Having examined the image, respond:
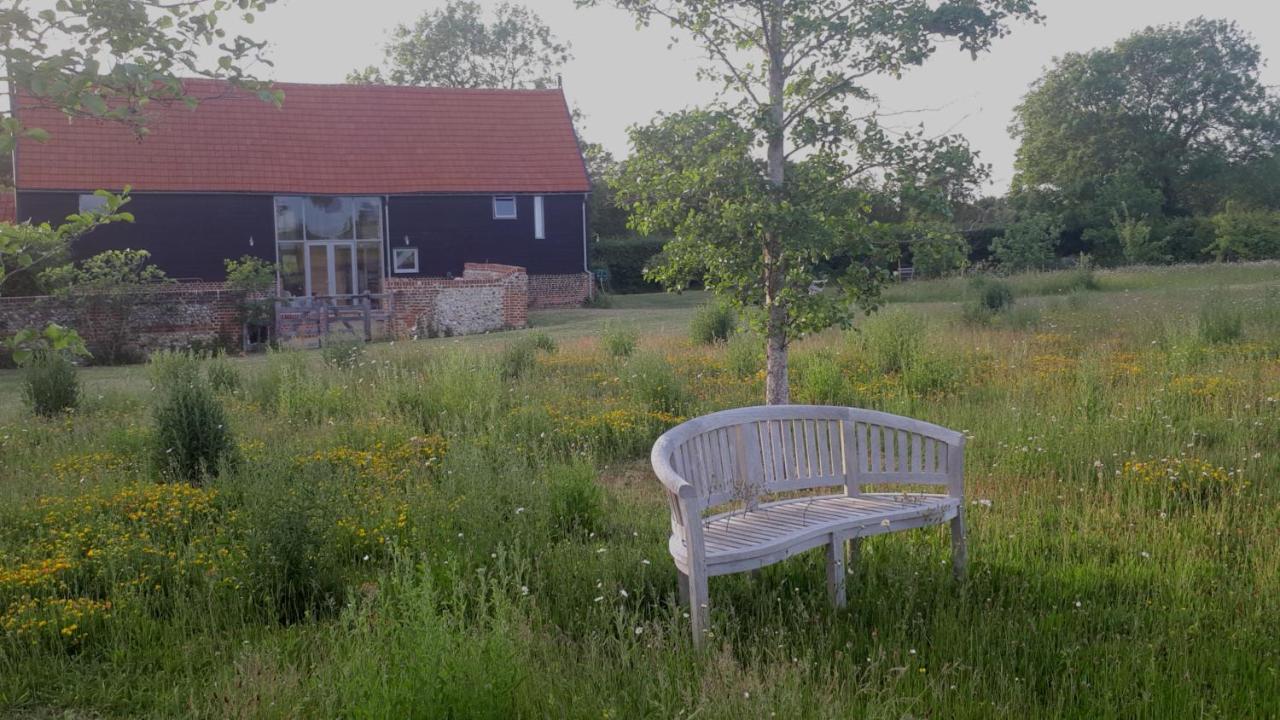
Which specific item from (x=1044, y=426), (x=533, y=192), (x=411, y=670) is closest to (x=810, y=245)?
(x=1044, y=426)

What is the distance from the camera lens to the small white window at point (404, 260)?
29.9m

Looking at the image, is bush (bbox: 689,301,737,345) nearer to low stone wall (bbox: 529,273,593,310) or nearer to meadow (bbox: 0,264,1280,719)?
meadow (bbox: 0,264,1280,719)

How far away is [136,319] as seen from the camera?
20.0 metres

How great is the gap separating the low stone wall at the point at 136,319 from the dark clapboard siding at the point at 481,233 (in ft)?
28.8

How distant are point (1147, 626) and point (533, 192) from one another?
2738 centimetres

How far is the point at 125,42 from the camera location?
3486 mm

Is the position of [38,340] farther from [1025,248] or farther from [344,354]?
[1025,248]

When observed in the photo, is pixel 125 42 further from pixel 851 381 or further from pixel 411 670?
pixel 851 381

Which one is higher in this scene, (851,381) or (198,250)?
(198,250)

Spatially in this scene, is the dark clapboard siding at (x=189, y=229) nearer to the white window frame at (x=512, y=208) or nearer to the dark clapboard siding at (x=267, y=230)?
the dark clapboard siding at (x=267, y=230)

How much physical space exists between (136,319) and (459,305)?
636 centimetres

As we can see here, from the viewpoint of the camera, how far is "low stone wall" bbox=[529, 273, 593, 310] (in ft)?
103

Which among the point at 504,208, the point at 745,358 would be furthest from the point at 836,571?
the point at 504,208

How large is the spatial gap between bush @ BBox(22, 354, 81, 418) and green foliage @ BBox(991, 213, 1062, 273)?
1061 inches
